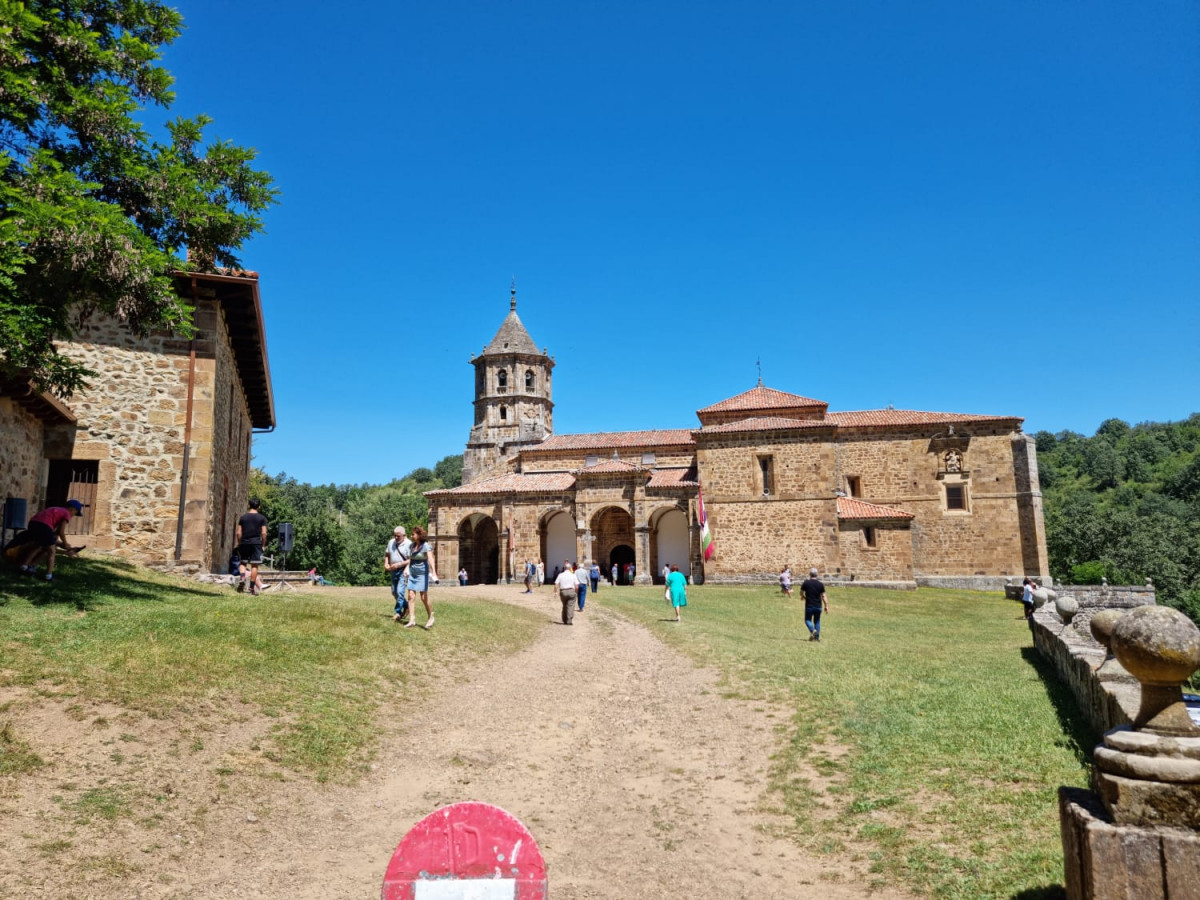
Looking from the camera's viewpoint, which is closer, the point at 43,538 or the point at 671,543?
the point at 43,538

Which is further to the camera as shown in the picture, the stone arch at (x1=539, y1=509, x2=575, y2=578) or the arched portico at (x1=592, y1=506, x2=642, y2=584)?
the arched portico at (x1=592, y1=506, x2=642, y2=584)

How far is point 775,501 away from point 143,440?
77.3 ft

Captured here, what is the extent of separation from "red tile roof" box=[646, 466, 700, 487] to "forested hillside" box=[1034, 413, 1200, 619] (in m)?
27.4

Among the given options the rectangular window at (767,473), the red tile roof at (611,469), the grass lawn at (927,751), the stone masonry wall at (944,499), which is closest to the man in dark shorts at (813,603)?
the grass lawn at (927,751)

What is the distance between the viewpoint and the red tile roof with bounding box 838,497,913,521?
30906mm

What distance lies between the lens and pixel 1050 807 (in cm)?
527

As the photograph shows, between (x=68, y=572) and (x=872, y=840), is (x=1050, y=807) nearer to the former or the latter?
(x=872, y=840)

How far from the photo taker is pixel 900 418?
3644cm

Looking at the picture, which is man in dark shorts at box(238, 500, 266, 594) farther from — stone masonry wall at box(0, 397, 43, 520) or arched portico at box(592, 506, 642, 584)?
arched portico at box(592, 506, 642, 584)

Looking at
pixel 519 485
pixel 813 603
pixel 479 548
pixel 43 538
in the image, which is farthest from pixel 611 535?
pixel 43 538

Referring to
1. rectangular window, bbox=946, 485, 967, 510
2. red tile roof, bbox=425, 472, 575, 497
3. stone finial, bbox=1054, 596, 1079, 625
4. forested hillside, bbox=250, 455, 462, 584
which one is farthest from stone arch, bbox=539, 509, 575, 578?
stone finial, bbox=1054, 596, 1079, 625

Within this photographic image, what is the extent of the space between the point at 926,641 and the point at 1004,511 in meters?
22.4

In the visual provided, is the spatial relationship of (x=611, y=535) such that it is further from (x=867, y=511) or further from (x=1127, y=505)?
(x=1127, y=505)

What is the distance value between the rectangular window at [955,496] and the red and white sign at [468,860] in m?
37.5
